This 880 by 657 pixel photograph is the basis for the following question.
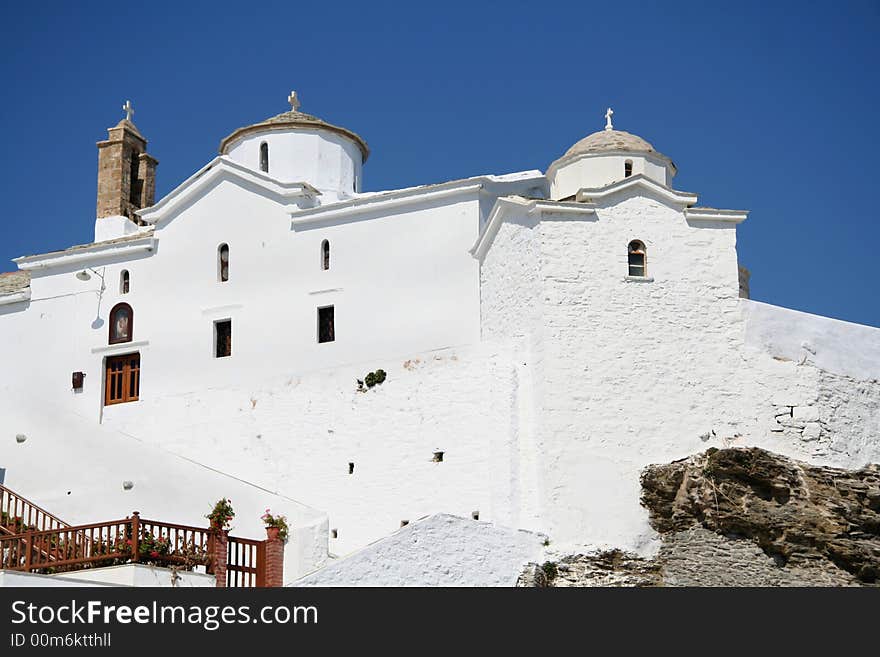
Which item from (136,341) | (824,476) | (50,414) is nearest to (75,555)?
(50,414)

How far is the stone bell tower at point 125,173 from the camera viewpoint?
122ft

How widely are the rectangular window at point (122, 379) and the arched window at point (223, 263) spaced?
274 cm

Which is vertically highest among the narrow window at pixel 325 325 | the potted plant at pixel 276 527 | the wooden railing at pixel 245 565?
the narrow window at pixel 325 325

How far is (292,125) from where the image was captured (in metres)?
35.7

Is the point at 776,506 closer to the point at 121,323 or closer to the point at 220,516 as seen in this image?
the point at 220,516

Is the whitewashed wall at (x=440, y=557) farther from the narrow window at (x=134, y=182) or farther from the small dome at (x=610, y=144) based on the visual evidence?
the narrow window at (x=134, y=182)

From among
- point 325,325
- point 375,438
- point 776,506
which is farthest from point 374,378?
point 776,506

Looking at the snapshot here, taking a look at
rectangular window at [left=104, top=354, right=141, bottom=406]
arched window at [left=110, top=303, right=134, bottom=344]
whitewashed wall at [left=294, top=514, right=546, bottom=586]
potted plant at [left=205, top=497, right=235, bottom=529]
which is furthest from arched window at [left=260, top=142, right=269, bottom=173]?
whitewashed wall at [left=294, top=514, right=546, bottom=586]

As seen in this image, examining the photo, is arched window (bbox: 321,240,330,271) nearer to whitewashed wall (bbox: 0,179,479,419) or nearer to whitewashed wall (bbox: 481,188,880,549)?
whitewashed wall (bbox: 0,179,479,419)

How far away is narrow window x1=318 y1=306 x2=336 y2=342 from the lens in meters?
32.2

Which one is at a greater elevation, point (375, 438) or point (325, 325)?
point (325, 325)

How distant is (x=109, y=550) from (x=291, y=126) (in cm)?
1445

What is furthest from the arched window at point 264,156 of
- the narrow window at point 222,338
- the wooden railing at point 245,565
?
the wooden railing at point 245,565
